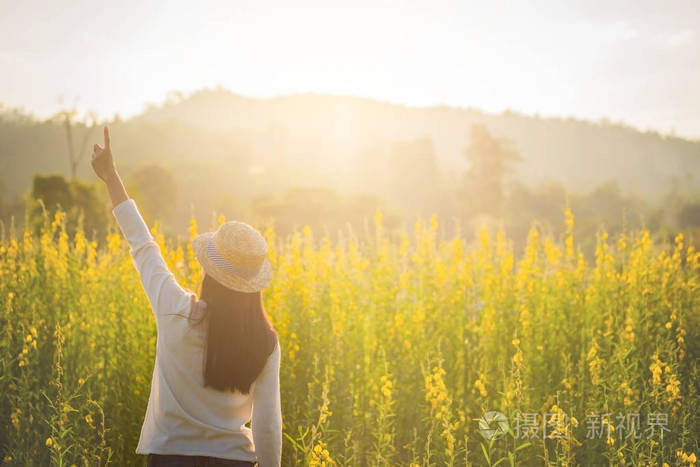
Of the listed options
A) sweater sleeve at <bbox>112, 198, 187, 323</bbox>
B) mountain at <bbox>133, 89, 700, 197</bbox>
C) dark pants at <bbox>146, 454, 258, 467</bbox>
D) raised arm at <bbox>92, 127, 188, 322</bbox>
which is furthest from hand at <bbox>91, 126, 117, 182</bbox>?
mountain at <bbox>133, 89, 700, 197</bbox>

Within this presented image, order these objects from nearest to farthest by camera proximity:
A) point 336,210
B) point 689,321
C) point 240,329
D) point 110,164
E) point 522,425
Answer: point 240,329
point 110,164
point 522,425
point 689,321
point 336,210

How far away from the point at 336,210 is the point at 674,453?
37214 millimetres

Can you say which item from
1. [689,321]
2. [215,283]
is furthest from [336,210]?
[215,283]

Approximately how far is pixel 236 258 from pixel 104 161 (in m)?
0.97

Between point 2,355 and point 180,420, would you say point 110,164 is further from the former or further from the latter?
point 2,355

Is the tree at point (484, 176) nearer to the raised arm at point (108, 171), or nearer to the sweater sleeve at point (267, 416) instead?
Answer: the raised arm at point (108, 171)

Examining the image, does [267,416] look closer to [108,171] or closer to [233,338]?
[233,338]

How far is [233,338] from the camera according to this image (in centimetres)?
243

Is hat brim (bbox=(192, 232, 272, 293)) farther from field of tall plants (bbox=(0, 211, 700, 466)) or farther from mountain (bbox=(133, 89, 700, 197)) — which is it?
mountain (bbox=(133, 89, 700, 197))

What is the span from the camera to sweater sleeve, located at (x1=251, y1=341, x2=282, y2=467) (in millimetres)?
2516

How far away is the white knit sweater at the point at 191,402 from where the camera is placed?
2.47 meters

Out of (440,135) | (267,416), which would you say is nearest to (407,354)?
(267,416)

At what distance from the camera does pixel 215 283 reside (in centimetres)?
249

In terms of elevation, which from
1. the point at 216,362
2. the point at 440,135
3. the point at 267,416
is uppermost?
the point at 440,135
